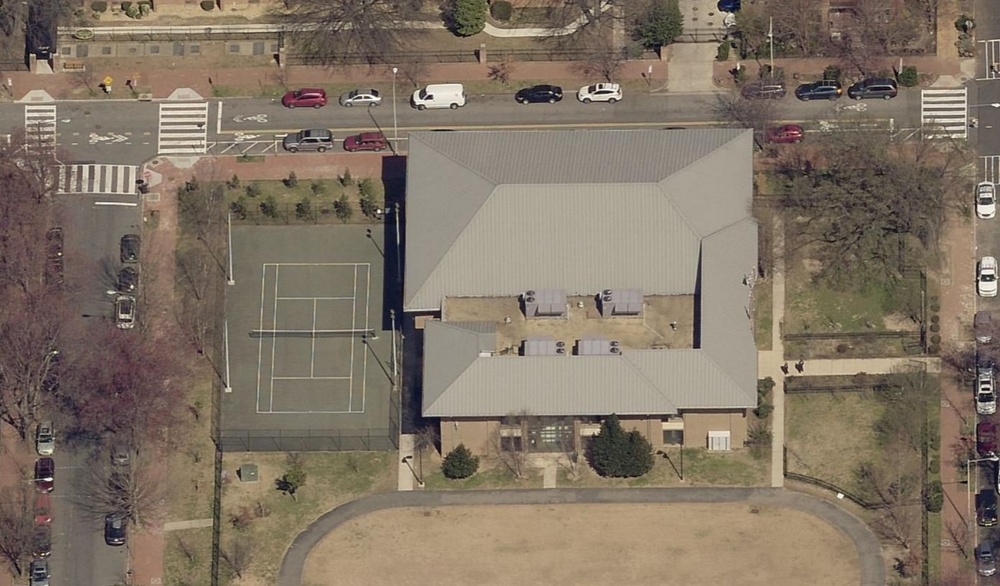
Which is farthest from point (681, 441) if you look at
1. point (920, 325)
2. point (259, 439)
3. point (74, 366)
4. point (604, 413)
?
point (74, 366)

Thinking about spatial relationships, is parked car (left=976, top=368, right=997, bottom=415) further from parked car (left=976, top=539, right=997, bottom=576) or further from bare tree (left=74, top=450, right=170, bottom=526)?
bare tree (left=74, top=450, right=170, bottom=526)

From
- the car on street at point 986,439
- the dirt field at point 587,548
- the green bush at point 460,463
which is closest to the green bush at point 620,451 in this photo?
the dirt field at point 587,548

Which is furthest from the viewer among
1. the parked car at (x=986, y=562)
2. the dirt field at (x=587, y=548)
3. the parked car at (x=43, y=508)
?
the parked car at (x=43, y=508)

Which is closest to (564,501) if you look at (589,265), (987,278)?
(589,265)

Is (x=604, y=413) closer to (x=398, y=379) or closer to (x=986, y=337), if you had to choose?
(x=398, y=379)

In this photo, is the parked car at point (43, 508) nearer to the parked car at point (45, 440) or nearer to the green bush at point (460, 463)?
the parked car at point (45, 440)

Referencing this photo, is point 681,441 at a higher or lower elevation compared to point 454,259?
lower

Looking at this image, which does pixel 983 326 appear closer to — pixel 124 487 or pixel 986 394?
pixel 986 394
